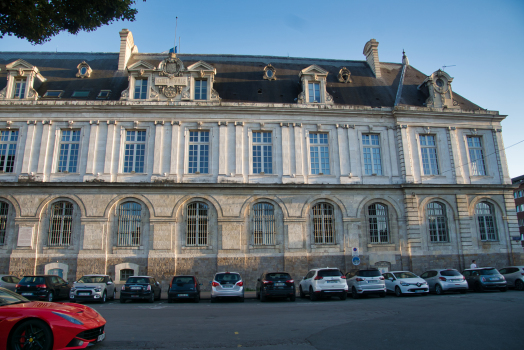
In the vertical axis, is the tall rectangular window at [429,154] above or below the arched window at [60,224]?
above

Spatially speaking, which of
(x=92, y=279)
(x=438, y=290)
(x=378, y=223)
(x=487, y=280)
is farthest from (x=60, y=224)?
(x=487, y=280)

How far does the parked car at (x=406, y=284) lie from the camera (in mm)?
18266

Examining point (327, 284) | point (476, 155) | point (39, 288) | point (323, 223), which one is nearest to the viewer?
point (39, 288)

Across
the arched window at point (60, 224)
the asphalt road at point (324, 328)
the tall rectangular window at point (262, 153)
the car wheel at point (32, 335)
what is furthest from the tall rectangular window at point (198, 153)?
the car wheel at point (32, 335)

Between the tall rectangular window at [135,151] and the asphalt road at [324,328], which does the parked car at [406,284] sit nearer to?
the asphalt road at [324,328]

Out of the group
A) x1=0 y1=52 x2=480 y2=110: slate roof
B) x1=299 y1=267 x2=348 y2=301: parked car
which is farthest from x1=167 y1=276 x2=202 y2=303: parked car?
x1=0 y1=52 x2=480 y2=110: slate roof

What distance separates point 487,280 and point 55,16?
2315cm

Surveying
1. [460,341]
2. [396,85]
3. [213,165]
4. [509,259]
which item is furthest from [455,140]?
[460,341]

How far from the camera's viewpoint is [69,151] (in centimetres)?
2458

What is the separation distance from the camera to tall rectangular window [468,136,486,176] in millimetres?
26906

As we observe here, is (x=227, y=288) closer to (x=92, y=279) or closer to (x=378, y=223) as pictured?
(x=92, y=279)

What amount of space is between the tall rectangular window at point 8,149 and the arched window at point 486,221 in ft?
106

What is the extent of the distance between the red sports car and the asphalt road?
0.91m

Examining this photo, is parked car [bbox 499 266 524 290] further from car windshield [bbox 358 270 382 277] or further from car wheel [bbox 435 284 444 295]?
car windshield [bbox 358 270 382 277]
